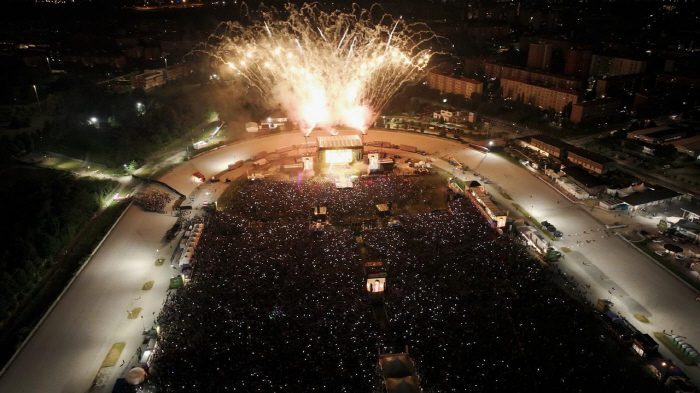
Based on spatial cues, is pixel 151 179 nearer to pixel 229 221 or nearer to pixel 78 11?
pixel 229 221

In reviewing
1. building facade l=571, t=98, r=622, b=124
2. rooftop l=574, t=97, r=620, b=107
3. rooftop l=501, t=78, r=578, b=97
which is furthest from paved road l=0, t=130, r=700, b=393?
rooftop l=501, t=78, r=578, b=97

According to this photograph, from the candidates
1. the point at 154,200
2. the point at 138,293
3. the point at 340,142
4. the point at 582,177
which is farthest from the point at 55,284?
the point at 582,177

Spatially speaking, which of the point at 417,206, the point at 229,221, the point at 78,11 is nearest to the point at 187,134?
the point at 229,221

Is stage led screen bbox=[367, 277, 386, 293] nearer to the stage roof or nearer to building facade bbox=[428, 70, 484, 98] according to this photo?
the stage roof

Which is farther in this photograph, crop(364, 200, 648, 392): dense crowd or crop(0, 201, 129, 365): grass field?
crop(0, 201, 129, 365): grass field

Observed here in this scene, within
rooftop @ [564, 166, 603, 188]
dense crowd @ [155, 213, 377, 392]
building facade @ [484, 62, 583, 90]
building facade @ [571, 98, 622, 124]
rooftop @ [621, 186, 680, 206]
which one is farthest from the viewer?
building facade @ [484, 62, 583, 90]

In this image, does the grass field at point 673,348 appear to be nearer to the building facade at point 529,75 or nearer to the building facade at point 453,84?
the building facade at point 529,75

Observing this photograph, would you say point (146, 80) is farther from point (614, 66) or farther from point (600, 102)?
Answer: point (614, 66)

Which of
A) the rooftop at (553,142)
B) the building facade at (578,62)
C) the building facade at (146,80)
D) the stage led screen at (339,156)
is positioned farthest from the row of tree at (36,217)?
the building facade at (578,62)
